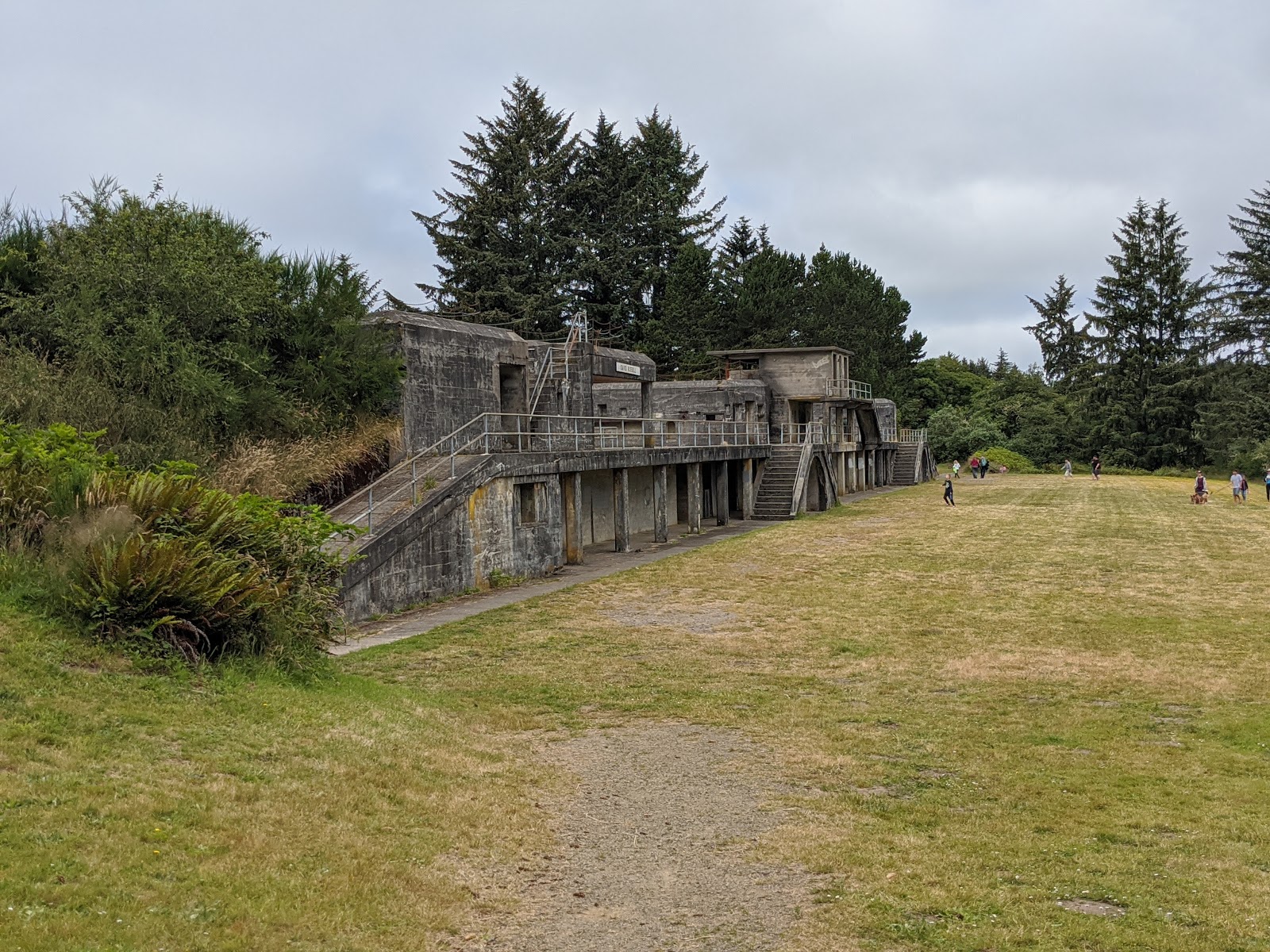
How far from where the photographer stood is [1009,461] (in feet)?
244

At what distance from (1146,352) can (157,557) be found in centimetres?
7267

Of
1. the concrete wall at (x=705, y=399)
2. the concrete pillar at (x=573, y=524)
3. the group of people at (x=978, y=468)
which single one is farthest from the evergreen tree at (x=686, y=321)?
the concrete pillar at (x=573, y=524)

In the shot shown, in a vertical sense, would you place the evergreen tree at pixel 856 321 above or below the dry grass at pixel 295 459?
above

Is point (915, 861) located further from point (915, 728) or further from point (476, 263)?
point (476, 263)

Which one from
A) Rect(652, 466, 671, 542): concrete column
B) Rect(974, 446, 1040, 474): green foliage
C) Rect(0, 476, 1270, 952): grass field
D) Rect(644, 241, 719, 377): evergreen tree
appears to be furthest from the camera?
Rect(974, 446, 1040, 474): green foliage

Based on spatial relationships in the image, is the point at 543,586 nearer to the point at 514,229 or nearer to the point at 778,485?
the point at 778,485

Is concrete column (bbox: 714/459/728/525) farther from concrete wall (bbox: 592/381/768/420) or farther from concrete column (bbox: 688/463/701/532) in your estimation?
concrete wall (bbox: 592/381/768/420)

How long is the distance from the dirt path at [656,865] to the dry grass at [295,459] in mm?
9371

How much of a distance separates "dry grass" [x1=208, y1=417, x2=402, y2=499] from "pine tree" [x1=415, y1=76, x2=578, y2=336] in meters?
37.7

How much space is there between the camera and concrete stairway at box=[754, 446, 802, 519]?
1545 inches

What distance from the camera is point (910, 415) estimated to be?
3120 inches

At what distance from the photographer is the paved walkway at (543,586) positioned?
16.9 metres

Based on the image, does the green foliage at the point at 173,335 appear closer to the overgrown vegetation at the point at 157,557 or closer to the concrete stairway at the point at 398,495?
the concrete stairway at the point at 398,495

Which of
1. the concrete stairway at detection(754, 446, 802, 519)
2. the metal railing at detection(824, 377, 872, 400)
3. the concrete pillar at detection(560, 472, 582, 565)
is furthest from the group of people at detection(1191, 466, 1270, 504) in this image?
the concrete pillar at detection(560, 472, 582, 565)
